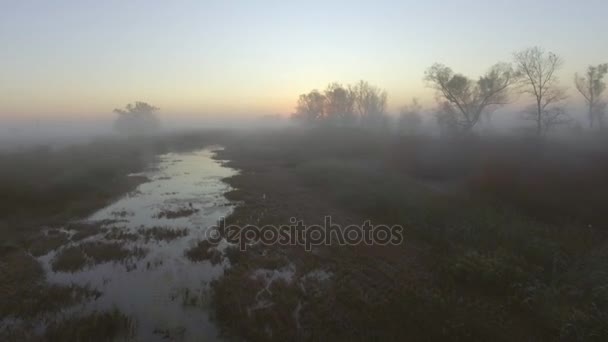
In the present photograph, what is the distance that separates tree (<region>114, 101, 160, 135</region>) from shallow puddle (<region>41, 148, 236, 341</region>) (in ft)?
314

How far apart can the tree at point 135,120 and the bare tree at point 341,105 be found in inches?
2731

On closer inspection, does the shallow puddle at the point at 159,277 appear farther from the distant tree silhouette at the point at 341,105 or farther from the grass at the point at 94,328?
the distant tree silhouette at the point at 341,105

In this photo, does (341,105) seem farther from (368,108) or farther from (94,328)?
(94,328)

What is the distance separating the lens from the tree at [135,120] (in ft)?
326

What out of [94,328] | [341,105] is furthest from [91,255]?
[341,105]

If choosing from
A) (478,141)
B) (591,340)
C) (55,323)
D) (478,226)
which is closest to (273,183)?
(478,226)

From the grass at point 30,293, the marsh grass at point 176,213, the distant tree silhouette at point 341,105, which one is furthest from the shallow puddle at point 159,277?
the distant tree silhouette at point 341,105

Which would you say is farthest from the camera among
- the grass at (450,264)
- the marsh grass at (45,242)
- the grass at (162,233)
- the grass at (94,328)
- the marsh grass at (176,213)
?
the marsh grass at (176,213)

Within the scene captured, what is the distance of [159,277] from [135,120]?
10875 centimetres

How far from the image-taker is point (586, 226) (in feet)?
41.3

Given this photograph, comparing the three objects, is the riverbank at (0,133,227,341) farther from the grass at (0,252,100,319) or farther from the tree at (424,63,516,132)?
the tree at (424,63,516,132)

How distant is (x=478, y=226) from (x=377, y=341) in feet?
30.8

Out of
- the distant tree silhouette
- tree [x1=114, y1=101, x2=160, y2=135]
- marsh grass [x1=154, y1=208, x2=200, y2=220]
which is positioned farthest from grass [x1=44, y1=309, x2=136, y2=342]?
tree [x1=114, y1=101, x2=160, y2=135]

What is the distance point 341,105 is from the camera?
3123 inches
